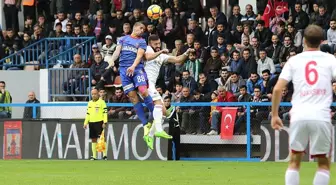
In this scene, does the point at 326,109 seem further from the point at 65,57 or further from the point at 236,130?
the point at 65,57

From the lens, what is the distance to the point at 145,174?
17.1 metres

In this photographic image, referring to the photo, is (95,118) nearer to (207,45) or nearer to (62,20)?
(207,45)

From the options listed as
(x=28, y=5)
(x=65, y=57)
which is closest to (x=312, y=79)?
(x=65, y=57)

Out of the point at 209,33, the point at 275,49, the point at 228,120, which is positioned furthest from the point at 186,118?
the point at 209,33

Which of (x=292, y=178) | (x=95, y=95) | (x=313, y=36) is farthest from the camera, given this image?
(x=95, y=95)

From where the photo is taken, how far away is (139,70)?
19.1 m

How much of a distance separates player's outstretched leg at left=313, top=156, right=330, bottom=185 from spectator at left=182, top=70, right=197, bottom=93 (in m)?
16.0

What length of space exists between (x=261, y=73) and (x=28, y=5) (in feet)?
37.2

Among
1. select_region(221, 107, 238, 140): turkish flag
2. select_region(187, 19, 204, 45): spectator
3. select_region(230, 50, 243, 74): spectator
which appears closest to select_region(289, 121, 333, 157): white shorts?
select_region(221, 107, 238, 140): turkish flag

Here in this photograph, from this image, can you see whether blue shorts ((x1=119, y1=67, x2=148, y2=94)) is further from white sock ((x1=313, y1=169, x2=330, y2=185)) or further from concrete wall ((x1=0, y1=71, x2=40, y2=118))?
concrete wall ((x1=0, y1=71, x2=40, y2=118))

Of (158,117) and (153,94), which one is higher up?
(153,94)

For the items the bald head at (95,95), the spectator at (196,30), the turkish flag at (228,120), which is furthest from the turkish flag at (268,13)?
the bald head at (95,95)

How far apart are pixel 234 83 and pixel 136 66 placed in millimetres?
7711

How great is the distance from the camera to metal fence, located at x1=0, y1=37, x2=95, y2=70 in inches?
1251
